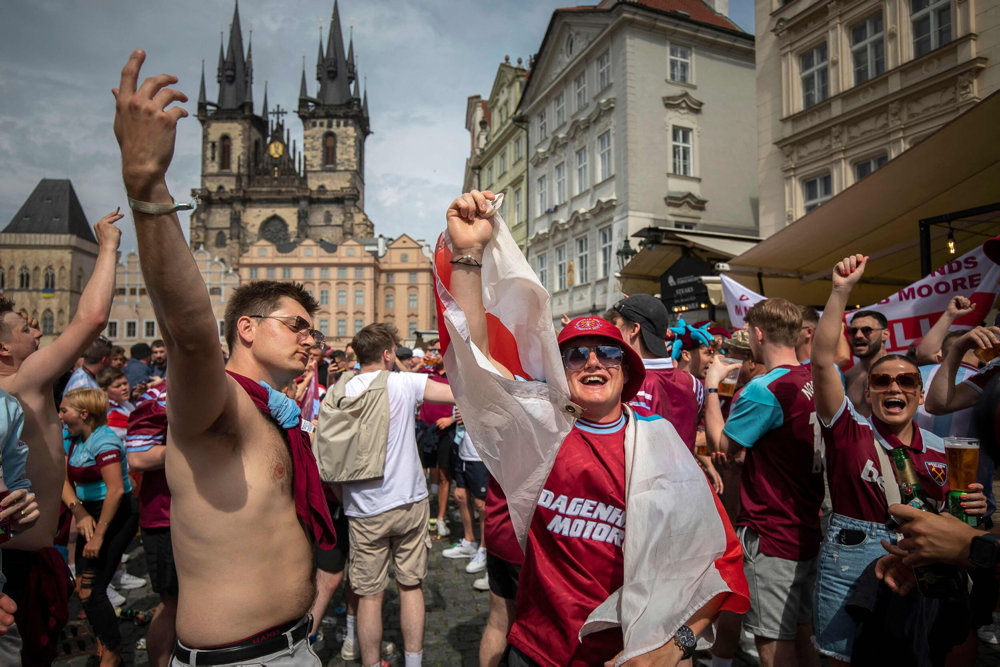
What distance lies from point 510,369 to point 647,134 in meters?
21.5

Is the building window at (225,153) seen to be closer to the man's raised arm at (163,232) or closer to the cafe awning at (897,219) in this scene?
the cafe awning at (897,219)

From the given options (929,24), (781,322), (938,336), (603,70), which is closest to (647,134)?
(603,70)

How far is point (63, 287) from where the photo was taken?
7694cm

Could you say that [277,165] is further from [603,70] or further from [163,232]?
[163,232]

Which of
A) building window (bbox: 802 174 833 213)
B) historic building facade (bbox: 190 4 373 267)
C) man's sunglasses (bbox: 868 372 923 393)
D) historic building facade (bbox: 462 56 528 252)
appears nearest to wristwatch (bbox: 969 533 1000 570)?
man's sunglasses (bbox: 868 372 923 393)

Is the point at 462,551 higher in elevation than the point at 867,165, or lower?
lower

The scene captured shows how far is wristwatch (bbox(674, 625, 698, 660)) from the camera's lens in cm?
173

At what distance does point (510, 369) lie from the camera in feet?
6.30

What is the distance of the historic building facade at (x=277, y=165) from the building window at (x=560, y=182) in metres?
58.1

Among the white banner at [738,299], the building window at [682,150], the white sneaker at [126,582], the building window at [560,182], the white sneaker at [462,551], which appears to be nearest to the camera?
the white sneaker at [126,582]

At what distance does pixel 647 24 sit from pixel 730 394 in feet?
68.8

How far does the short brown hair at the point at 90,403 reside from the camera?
418cm

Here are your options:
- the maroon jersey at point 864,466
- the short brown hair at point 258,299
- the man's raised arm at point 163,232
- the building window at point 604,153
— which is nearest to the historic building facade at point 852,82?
the building window at point 604,153

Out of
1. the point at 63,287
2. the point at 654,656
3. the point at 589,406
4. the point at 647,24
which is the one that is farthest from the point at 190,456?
the point at 63,287
